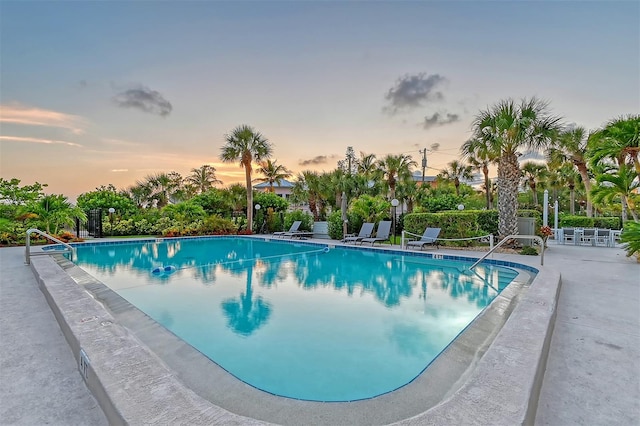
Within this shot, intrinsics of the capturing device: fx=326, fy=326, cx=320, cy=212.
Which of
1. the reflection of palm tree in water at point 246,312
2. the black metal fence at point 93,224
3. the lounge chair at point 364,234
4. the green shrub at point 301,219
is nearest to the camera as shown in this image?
the reflection of palm tree in water at point 246,312

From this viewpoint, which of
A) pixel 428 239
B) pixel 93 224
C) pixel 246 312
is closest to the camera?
pixel 246 312

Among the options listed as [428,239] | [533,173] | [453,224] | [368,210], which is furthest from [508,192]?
[533,173]

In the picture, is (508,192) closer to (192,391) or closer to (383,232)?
(383,232)

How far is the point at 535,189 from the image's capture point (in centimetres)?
3256

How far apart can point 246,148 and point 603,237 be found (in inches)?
782

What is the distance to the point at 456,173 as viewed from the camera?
116ft

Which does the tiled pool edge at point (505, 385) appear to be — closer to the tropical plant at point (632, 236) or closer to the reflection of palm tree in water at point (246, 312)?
the reflection of palm tree in water at point (246, 312)

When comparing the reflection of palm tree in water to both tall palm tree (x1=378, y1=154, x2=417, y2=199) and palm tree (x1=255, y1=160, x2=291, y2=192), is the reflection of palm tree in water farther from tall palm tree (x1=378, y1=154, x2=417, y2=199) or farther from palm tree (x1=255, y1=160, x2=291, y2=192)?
palm tree (x1=255, y1=160, x2=291, y2=192)

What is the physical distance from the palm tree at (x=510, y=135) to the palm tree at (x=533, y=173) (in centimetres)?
2227

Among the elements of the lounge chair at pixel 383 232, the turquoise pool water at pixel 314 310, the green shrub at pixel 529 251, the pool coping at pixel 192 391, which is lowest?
the turquoise pool water at pixel 314 310

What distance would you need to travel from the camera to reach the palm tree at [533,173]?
31.2 m

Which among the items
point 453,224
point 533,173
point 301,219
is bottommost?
point 453,224

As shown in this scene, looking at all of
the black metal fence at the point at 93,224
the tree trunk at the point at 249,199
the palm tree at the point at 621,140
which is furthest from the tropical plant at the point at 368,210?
the black metal fence at the point at 93,224

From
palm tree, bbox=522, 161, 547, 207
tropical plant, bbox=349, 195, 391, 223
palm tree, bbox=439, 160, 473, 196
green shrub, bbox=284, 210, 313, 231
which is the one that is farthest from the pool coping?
palm tree, bbox=439, 160, 473, 196
